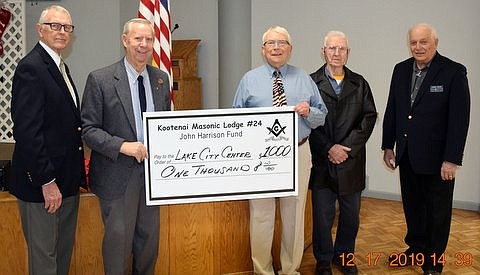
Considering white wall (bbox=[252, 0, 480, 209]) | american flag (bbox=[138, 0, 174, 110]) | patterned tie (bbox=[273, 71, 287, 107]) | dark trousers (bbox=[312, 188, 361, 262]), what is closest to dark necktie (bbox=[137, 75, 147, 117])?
patterned tie (bbox=[273, 71, 287, 107])

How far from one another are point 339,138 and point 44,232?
1.60m

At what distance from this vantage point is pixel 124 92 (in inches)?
91.9

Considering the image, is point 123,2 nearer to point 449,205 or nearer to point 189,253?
point 189,253

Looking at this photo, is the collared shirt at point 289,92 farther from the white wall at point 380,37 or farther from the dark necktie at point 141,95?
the white wall at point 380,37

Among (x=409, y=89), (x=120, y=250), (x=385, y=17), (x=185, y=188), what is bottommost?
(x=120, y=250)

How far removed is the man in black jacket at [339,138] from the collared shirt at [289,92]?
0.19m

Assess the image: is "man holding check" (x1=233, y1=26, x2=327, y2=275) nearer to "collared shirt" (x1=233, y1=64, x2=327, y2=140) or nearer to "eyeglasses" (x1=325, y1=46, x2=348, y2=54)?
"collared shirt" (x1=233, y1=64, x2=327, y2=140)

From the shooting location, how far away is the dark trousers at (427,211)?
2953 mm

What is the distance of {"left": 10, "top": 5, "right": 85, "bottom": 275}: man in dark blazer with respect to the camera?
6.88ft

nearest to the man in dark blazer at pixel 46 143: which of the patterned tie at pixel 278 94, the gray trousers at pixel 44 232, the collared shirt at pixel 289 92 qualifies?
the gray trousers at pixel 44 232

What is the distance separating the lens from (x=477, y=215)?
453cm

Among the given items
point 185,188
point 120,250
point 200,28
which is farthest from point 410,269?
point 200,28

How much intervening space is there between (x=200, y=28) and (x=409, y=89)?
354 cm
